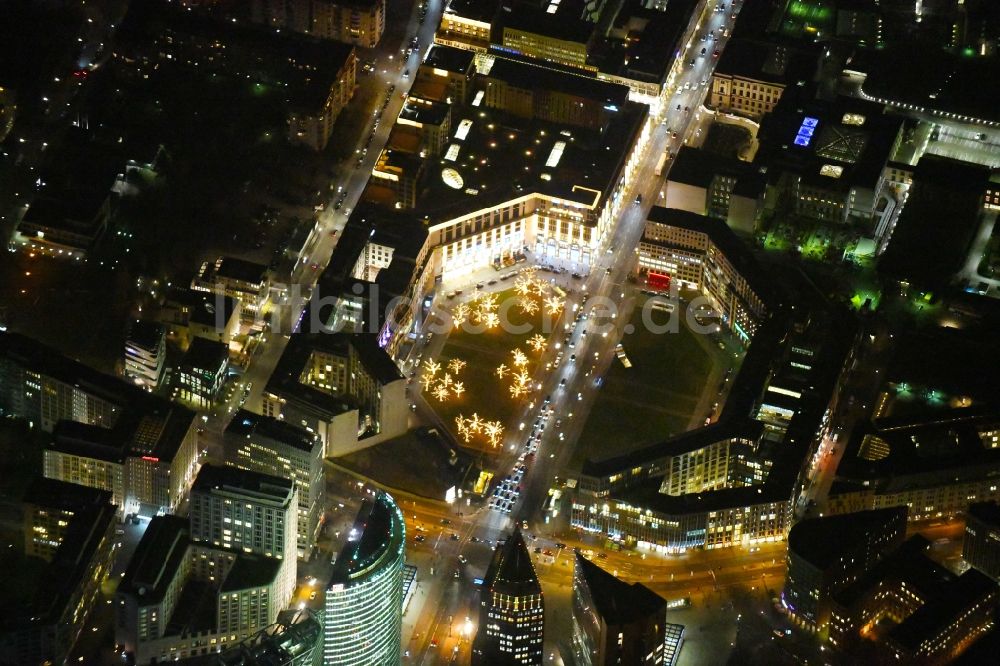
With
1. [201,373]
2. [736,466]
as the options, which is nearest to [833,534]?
[736,466]

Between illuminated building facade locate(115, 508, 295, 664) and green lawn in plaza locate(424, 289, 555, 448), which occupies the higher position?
green lawn in plaza locate(424, 289, 555, 448)

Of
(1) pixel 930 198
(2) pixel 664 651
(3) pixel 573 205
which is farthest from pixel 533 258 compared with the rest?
(2) pixel 664 651

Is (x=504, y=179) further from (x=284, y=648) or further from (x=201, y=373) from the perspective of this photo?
(x=284, y=648)

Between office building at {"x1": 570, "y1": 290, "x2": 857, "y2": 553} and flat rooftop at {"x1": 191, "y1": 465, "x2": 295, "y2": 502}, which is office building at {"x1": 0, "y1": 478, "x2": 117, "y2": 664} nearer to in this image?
flat rooftop at {"x1": 191, "y1": 465, "x2": 295, "y2": 502}

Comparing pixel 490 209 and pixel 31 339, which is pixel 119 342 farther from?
pixel 490 209

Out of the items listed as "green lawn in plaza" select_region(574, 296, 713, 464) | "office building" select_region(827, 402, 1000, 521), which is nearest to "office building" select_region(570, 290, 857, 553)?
"office building" select_region(827, 402, 1000, 521)

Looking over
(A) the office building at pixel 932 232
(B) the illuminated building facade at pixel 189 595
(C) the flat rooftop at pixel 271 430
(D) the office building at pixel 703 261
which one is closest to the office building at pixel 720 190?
(D) the office building at pixel 703 261
